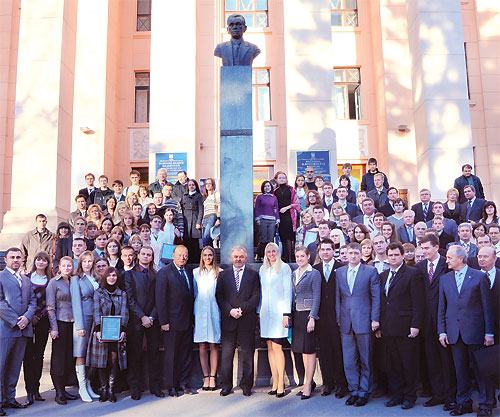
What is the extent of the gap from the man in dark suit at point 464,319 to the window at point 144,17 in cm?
1727

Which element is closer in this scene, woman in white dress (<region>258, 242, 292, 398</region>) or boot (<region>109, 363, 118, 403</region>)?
boot (<region>109, 363, 118, 403</region>)

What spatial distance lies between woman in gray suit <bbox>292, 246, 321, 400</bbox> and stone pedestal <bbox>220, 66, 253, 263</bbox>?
1932 mm

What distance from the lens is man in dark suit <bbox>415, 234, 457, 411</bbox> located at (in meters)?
6.91

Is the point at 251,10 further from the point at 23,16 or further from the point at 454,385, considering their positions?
the point at 454,385

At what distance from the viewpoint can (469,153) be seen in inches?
571

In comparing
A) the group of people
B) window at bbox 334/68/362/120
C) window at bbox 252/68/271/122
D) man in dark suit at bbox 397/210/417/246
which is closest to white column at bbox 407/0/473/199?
man in dark suit at bbox 397/210/417/246

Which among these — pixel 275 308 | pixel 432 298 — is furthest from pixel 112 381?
pixel 432 298

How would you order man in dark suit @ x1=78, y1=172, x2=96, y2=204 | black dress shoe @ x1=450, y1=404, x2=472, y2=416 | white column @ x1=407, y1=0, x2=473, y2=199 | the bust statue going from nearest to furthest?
black dress shoe @ x1=450, y1=404, x2=472, y2=416 → the bust statue → man in dark suit @ x1=78, y1=172, x2=96, y2=204 → white column @ x1=407, y1=0, x2=473, y2=199

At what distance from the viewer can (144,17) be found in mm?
21062

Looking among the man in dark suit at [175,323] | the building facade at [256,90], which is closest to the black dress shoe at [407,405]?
the man in dark suit at [175,323]

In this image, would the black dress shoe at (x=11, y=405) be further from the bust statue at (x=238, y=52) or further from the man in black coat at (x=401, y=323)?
the bust statue at (x=238, y=52)

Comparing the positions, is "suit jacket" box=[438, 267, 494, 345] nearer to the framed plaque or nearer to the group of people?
the group of people

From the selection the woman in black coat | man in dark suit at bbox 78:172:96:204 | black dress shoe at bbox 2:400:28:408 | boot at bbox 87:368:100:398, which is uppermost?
man in dark suit at bbox 78:172:96:204

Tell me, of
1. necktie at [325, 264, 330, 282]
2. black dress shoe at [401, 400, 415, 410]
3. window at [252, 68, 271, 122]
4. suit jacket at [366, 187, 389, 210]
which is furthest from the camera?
window at [252, 68, 271, 122]
